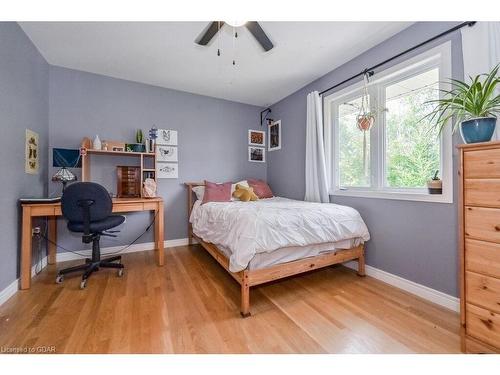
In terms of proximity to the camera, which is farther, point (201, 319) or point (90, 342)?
point (201, 319)

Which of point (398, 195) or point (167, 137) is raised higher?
point (167, 137)

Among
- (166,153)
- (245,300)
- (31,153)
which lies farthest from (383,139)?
(31,153)

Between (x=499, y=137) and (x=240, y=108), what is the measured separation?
3167mm

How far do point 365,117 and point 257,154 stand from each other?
6.63ft

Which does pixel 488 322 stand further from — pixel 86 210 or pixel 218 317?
pixel 86 210

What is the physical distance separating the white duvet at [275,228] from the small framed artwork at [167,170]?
1273 mm

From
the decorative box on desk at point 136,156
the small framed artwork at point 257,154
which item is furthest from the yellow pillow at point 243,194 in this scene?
the decorative box on desk at point 136,156

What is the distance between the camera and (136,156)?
9.75 feet

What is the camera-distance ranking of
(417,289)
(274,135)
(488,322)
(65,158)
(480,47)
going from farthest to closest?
(274,135), (65,158), (417,289), (480,47), (488,322)

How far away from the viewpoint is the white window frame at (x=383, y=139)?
170 cm

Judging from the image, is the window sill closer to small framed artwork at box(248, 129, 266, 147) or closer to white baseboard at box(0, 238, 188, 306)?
small framed artwork at box(248, 129, 266, 147)

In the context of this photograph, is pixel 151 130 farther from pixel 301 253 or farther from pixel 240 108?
pixel 301 253
